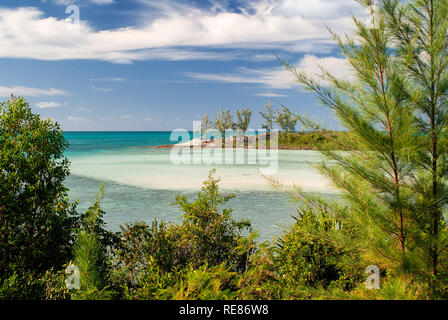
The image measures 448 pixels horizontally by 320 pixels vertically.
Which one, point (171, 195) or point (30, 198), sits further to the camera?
point (171, 195)

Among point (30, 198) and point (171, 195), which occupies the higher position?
point (30, 198)

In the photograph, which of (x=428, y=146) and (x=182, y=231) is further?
(x=182, y=231)

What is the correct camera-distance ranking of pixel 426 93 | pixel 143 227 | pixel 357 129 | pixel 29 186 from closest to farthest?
pixel 357 129 → pixel 426 93 → pixel 29 186 → pixel 143 227

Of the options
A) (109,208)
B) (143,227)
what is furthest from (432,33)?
(109,208)

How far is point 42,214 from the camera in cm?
549

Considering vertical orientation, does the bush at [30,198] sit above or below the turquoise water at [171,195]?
above

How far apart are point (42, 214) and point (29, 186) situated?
54cm

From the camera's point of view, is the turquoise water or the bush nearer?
the bush

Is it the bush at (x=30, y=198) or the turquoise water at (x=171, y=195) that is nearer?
the bush at (x=30, y=198)

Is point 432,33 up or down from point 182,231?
up

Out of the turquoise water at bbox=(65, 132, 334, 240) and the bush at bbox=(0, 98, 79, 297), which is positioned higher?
the bush at bbox=(0, 98, 79, 297)

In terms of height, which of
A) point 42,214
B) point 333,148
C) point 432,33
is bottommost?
point 42,214
